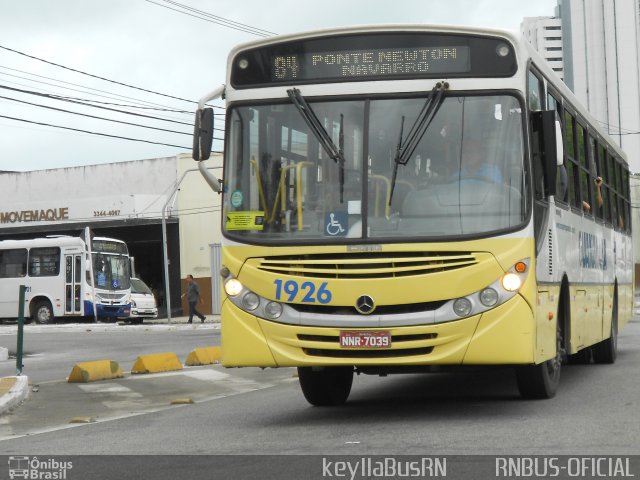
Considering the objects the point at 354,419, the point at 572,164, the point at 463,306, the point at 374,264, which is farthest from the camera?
the point at 572,164

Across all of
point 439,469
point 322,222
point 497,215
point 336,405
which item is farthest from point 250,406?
point 439,469

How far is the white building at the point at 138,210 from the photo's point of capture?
2156 inches

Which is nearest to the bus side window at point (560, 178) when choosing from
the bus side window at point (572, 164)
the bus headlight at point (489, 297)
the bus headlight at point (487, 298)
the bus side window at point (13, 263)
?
the bus side window at point (572, 164)

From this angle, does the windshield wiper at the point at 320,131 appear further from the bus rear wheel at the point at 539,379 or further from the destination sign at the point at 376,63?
the bus rear wheel at the point at 539,379

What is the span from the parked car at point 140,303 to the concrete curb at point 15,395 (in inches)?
1245

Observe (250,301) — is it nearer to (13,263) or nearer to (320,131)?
(320,131)

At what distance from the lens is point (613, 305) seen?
54.0ft

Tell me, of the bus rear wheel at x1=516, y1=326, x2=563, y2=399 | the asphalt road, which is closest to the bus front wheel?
the asphalt road

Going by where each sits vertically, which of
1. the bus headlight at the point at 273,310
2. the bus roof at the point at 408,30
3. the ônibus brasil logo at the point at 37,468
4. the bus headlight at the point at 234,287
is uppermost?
the bus roof at the point at 408,30

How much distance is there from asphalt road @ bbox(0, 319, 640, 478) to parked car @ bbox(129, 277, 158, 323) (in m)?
30.6

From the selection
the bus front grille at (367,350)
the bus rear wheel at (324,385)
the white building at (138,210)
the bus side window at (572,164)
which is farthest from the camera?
the white building at (138,210)

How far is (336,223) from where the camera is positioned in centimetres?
987

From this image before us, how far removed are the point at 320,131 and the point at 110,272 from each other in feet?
118

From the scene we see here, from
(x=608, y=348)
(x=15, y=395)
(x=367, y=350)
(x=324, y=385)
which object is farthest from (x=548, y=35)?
(x=367, y=350)
